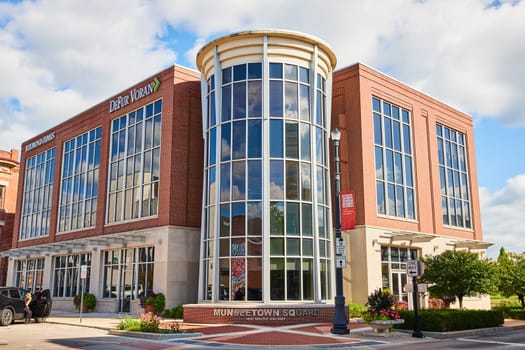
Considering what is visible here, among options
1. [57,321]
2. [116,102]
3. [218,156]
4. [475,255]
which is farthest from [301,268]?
[116,102]

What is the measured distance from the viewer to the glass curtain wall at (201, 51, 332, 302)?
26.9 meters

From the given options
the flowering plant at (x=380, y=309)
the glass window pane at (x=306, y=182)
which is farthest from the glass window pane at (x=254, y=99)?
the flowering plant at (x=380, y=309)

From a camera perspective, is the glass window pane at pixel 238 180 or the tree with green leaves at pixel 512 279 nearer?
the glass window pane at pixel 238 180

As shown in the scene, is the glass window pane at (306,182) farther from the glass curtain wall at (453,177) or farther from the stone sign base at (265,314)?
the glass curtain wall at (453,177)

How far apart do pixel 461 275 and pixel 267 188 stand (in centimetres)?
1123

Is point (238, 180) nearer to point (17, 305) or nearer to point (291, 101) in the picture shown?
point (291, 101)

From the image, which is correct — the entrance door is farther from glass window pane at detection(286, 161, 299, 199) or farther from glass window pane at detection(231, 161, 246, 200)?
glass window pane at detection(286, 161, 299, 199)

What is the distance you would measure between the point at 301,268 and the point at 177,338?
30.7 ft

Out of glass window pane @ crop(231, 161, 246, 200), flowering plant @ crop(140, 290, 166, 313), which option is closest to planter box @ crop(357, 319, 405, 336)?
glass window pane @ crop(231, 161, 246, 200)

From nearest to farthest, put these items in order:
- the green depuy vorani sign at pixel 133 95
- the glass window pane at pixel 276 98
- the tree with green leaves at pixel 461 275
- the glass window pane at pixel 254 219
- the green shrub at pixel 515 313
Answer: the tree with green leaves at pixel 461 275 < the glass window pane at pixel 254 219 < the glass window pane at pixel 276 98 < the green shrub at pixel 515 313 < the green depuy vorani sign at pixel 133 95

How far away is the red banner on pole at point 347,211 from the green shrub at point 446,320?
15.3ft

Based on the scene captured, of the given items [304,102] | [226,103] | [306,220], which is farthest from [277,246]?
[226,103]

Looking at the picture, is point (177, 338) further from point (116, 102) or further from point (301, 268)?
point (116, 102)

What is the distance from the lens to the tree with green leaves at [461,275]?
89.0 feet
